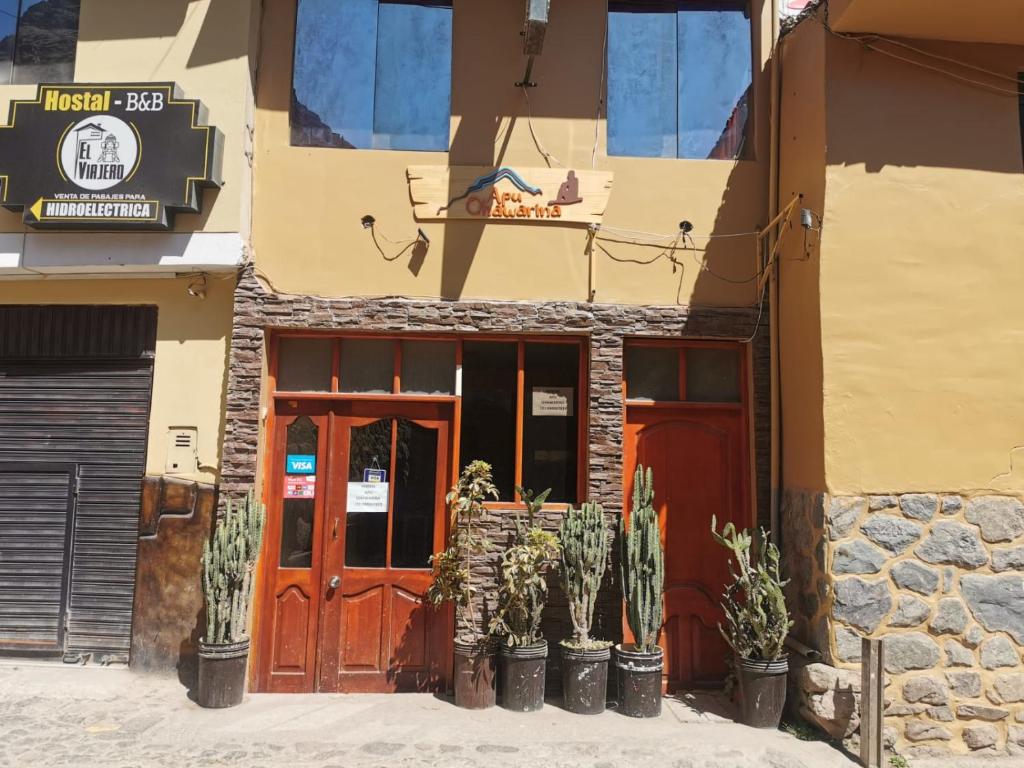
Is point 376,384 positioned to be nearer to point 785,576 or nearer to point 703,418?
point 703,418

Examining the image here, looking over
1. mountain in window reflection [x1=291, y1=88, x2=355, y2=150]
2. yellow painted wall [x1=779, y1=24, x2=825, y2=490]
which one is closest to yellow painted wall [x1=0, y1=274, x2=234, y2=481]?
mountain in window reflection [x1=291, y1=88, x2=355, y2=150]

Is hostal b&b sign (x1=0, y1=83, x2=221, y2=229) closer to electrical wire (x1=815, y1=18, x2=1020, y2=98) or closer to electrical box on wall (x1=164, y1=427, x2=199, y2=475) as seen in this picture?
electrical box on wall (x1=164, y1=427, x2=199, y2=475)

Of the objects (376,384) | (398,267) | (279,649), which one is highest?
(398,267)

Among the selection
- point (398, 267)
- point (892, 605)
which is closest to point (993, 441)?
point (892, 605)

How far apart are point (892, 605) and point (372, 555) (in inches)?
151

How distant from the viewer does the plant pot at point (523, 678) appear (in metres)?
5.32

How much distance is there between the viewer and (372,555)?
5.97m

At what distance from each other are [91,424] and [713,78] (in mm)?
6036

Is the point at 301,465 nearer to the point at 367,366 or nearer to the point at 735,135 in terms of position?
the point at 367,366

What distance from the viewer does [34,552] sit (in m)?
6.08

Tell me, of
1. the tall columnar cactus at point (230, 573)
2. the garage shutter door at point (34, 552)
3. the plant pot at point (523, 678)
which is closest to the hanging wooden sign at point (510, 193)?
the tall columnar cactus at point (230, 573)

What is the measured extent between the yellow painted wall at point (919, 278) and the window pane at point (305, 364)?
12.5 feet

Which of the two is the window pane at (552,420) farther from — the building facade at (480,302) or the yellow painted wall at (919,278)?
the yellow painted wall at (919,278)

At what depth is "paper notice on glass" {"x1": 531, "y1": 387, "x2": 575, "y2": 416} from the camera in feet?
20.1
